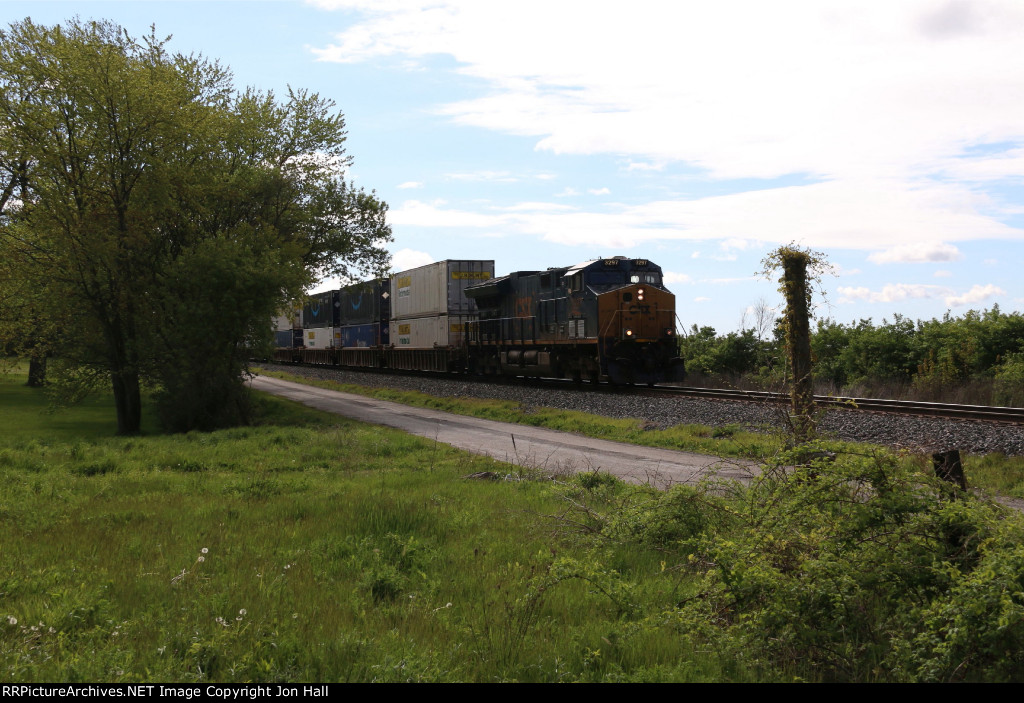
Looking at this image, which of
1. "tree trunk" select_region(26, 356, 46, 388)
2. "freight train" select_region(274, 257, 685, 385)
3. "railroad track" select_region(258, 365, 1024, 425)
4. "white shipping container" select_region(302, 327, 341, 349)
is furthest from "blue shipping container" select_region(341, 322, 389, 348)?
"railroad track" select_region(258, 365, 1024, 425)

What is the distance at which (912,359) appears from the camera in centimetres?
2617

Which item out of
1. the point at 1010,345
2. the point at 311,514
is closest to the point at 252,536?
the point at 311,514

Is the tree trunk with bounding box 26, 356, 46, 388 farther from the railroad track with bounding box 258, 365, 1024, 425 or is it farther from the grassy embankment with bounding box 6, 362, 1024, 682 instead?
the grassy embankment with bounding box 6, 362, 1024, 682

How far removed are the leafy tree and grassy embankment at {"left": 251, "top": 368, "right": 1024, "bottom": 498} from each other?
713 cm

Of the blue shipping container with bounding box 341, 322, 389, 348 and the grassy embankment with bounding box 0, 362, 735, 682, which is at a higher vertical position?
the blue shipping container with bounding box 341, 322, 389, 348

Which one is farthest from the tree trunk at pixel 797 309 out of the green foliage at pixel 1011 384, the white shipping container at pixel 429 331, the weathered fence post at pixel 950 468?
the white shipping container at pixel 429 331

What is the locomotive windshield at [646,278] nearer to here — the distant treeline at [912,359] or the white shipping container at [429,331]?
the distant treeline at [912,359]

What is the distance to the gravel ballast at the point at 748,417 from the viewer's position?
12867mm

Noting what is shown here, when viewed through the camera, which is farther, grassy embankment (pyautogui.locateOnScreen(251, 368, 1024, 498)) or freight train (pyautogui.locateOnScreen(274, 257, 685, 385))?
freight train (pyautogui.locateOnScreen(274, 257, 685, 385))

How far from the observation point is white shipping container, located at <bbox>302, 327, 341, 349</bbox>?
52344mm

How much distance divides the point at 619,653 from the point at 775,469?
7.66 feet

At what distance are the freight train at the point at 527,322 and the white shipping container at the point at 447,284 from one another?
47 millimetres

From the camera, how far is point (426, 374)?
40969mm

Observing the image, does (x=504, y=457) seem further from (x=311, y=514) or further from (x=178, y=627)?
(x=178, y=627)
